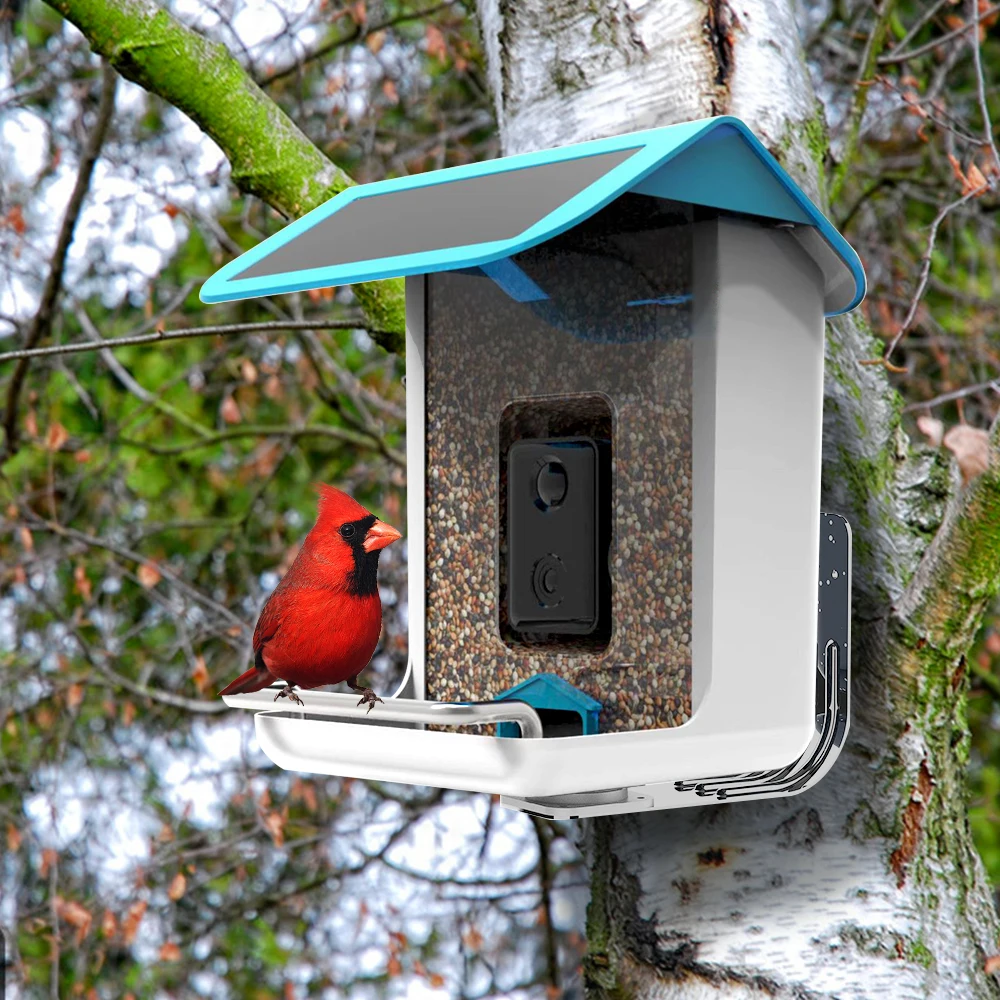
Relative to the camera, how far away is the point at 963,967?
1946 millimetres

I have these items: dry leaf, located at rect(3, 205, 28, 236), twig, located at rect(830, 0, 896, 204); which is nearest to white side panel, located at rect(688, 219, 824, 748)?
twig, located at rect(830, 0, 896, 204)

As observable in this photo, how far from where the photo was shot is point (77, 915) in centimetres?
373

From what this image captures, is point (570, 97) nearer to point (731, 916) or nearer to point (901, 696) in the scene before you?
point (901, 696)

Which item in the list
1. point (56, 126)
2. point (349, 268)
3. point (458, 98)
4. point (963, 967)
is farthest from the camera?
point (458, 98)

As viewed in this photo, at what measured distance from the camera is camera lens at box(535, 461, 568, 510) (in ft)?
6.15

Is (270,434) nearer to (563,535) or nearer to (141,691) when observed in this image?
(141,691)

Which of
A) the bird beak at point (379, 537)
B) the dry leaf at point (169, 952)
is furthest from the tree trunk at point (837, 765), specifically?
the dry leaf at point (169, 952)

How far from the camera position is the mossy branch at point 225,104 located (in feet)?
7.24

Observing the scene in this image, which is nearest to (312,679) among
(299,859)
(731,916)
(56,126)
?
(731,916)

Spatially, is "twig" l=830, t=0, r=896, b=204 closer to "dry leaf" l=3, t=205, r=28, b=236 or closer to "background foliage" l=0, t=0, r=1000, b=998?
"background foliage" l=0, t=0, r=1000, b=998

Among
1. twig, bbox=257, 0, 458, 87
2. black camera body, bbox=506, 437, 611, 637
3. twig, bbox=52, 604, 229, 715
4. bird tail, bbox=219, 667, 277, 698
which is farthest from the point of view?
twig, bbox=257, 0, 458, 87

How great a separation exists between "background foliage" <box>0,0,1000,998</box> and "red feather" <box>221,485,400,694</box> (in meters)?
1.68

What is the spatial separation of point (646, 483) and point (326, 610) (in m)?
0.49

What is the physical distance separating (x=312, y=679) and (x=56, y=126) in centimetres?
298
